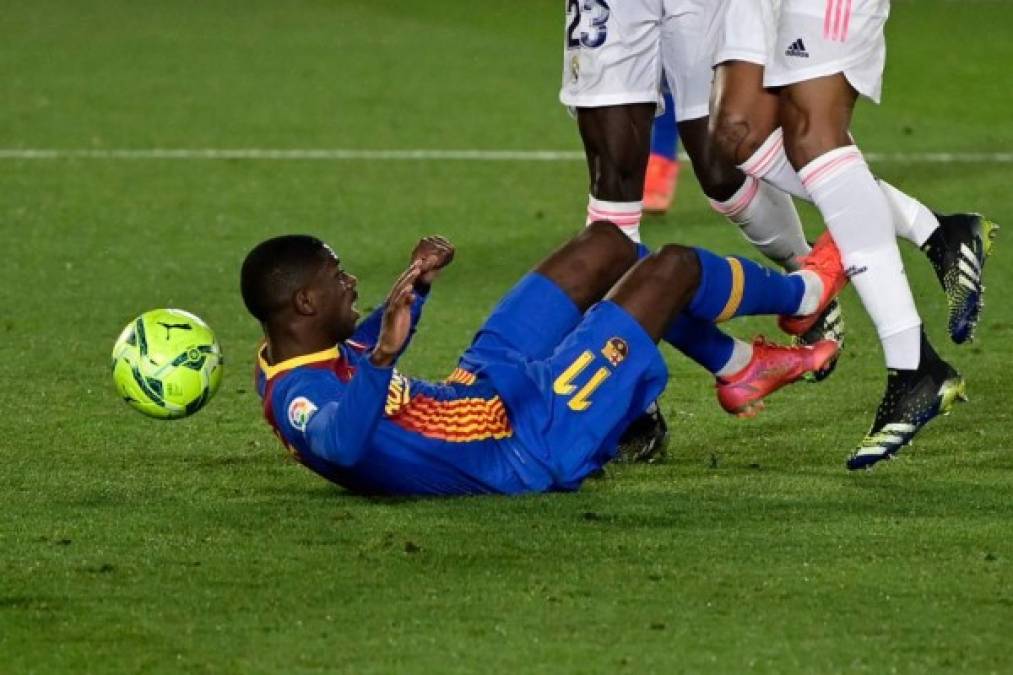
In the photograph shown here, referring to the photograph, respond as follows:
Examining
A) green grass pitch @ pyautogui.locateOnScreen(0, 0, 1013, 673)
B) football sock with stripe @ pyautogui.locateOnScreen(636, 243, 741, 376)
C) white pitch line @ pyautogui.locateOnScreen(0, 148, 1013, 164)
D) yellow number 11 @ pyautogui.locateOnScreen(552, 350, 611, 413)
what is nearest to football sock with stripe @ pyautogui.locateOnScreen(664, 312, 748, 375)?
football sock with stripe @ pyautogui.locateOnScreen(636, 243, 741, 376)

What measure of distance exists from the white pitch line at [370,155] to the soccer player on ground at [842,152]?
6285 millimetres

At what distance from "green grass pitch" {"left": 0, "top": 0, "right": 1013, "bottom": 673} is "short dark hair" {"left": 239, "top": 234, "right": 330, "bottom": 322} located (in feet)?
1.62

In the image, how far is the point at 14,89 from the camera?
14.8 metres

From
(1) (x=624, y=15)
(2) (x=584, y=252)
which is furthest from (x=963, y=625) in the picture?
(1) (x=624, y=15)

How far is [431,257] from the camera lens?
5.25 metres

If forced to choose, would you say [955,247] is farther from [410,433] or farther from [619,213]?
[410,433]

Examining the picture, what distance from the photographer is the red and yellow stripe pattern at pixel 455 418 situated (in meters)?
5.35

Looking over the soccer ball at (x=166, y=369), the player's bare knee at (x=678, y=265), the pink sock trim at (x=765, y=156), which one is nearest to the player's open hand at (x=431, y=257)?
the player's bare knee at (x=678, y=265)

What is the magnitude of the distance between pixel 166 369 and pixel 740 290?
1.44m

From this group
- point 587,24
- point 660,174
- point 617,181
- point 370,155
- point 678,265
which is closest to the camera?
point 678,265

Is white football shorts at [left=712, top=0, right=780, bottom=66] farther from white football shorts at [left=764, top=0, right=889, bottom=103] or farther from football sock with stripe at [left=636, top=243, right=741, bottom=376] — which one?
football sock with stripe at [left=636, top=243, right=741, bottom=376]

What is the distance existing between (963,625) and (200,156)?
849cm

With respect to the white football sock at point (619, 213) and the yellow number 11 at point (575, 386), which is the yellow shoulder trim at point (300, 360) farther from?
the white football sock at point (619, 213)

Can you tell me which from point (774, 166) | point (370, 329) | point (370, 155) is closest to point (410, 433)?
point (370, 329)
